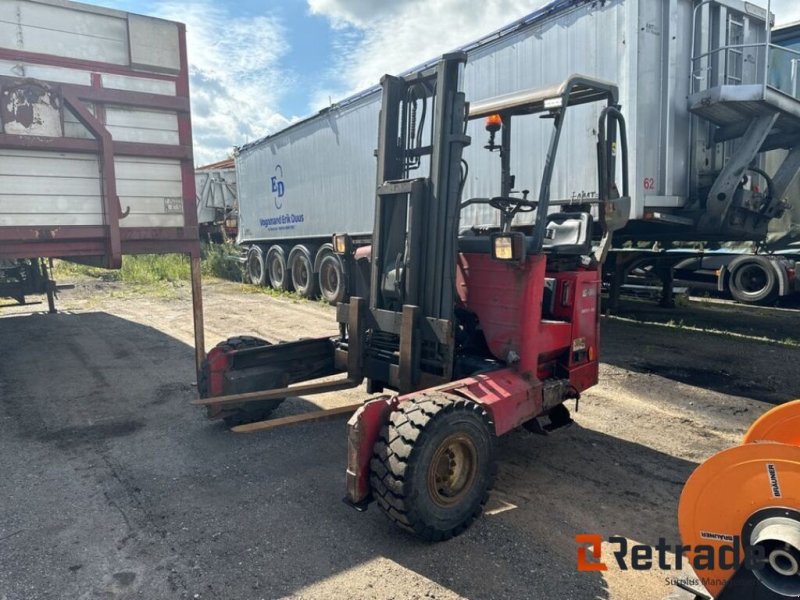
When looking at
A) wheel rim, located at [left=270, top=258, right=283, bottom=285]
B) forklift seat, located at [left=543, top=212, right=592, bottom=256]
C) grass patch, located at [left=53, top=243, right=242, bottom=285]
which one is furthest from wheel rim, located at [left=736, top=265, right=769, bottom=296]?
grass patch, located at [left=53, top=243, right=242, bottom=285]

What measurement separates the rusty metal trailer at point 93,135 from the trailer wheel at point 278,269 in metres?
8.86

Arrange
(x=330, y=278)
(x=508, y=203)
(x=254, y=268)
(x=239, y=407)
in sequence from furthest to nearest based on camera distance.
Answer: (x=254, y=268), (x=330, y=278), (x=239, y=407), (x=508, y=203)

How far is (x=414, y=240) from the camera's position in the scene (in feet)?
12.4

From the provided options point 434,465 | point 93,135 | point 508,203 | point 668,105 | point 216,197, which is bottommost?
point 434,465

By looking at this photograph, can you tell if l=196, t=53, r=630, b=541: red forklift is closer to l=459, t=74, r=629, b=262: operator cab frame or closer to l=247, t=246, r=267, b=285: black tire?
l=459, t=74, r=629, b=262: operator cab frame

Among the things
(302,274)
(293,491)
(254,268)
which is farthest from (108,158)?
(254,268)

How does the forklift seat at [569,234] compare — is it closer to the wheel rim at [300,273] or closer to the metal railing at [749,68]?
the metal railing at [749,68]

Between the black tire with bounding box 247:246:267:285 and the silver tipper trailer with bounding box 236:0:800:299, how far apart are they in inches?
320

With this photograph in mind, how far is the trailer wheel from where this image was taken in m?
14.2

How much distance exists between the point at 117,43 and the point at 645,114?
551cm

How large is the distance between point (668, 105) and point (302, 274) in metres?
8.99

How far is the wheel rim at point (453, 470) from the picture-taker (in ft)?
9.75

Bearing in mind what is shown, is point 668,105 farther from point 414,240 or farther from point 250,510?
point 250,510

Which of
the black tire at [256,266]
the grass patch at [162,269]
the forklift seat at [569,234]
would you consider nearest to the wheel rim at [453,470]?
the forklift seat at [569,234]
